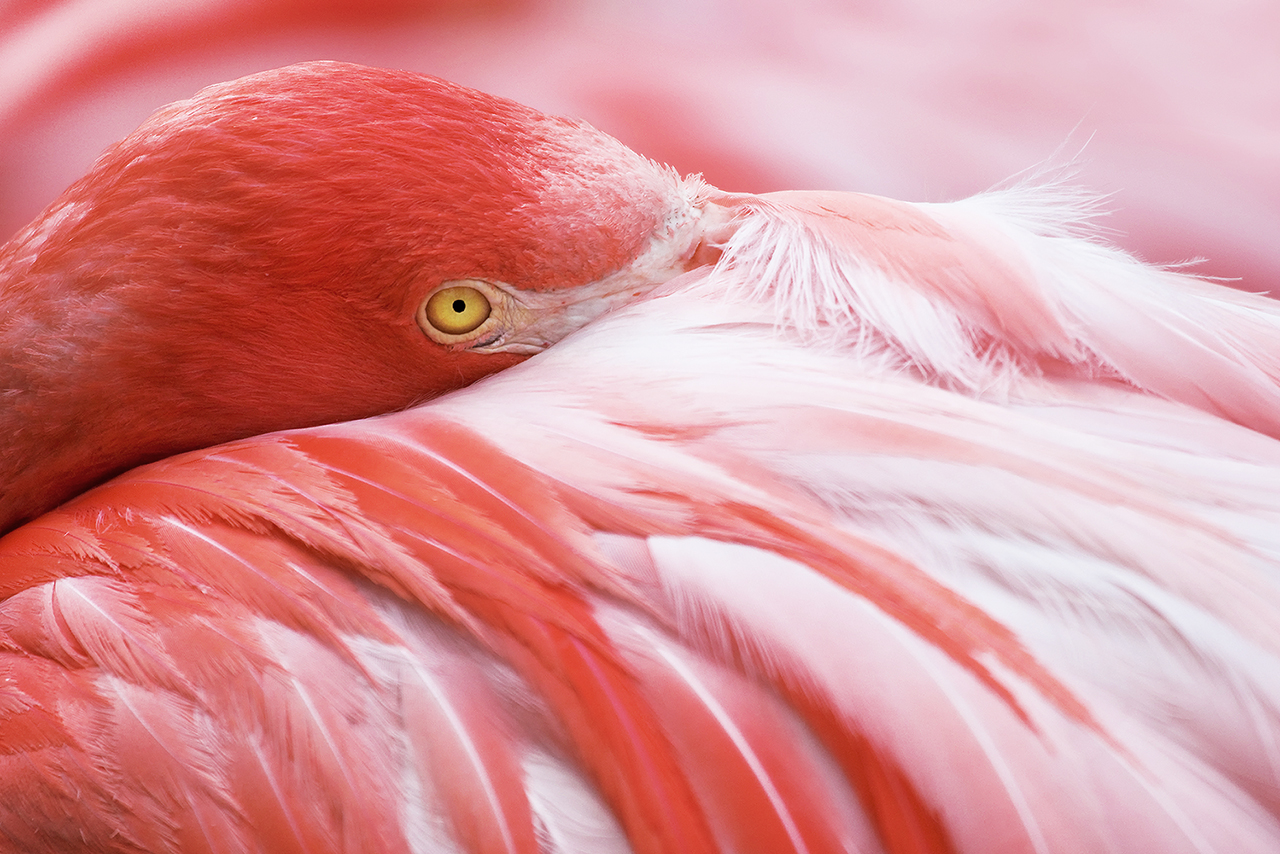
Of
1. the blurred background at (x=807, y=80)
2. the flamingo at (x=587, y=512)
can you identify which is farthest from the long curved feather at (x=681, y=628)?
the blurred background at (x=807, y=80)

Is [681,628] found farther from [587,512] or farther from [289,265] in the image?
[289,265]

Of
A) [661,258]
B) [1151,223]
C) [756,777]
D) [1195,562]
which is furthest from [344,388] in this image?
[1151,223]

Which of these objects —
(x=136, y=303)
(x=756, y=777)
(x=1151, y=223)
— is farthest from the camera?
(x=1151, y=223)

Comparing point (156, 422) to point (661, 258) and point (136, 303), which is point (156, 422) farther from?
point (661, 258)

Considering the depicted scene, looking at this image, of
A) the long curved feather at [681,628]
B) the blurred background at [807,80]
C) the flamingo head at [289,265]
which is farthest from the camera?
the blurred background at [807,80]

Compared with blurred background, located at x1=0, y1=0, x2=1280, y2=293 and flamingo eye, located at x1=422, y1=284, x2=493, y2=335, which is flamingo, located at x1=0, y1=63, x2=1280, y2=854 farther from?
blurred background, located at x1=0, y1=0, x2=1280, y2=293

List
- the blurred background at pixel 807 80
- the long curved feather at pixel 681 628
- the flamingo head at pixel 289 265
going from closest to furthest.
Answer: the long curved feather at pixel 681 628
the flamingo head at pixel 289 265
the blurred background at pixel 807 80

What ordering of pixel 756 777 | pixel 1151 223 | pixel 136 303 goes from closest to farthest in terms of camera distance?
pixel 756 777 < pixel 136 303 < pixel 1151 223

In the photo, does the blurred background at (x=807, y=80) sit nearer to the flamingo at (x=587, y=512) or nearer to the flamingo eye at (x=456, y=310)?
the flamingo at (x=587, y=512)
